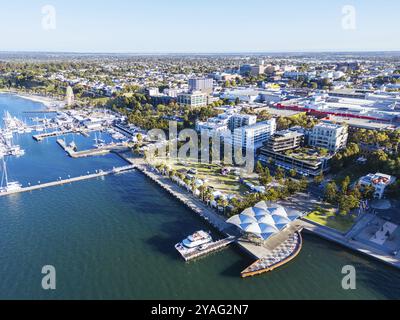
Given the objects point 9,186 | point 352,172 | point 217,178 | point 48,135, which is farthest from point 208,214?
point 48,135

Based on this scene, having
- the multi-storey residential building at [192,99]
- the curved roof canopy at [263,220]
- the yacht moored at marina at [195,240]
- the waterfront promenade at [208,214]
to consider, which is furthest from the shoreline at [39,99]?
the curved roof canopy at [263,220]

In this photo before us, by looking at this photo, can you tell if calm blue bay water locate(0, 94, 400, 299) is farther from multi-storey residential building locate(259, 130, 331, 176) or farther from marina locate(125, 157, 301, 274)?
multi-storey residential building locate(259, 130, 331, 176)

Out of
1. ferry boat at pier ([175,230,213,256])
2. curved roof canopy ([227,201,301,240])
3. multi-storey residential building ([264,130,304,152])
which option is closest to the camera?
ferry boat at pier ([175,230,213,256])

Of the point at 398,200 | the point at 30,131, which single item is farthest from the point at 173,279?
the point at 30,131

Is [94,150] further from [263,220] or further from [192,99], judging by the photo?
[192,99]

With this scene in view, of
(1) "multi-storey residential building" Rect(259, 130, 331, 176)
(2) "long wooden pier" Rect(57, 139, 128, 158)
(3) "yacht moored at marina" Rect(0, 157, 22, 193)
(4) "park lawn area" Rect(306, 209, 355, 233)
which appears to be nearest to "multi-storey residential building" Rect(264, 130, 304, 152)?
(1) "multi-storey residential building" Rect(259, 130, 331, 176)
